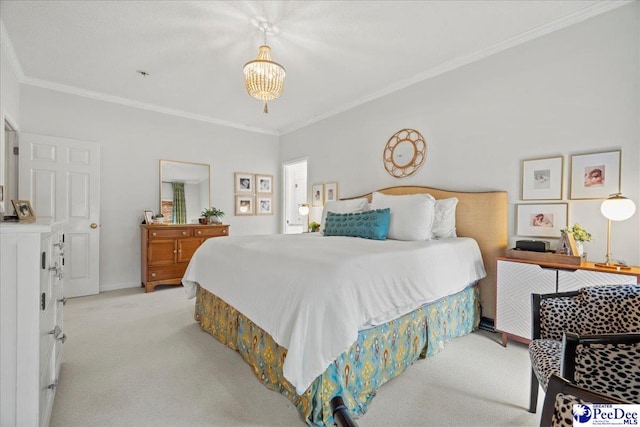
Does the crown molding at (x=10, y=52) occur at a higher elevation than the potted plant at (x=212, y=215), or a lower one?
higher

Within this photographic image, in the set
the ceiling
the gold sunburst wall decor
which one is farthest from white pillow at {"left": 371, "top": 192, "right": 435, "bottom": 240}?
the ceiling

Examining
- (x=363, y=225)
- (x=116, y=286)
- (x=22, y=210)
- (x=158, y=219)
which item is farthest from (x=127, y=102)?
(x=363, y=225)

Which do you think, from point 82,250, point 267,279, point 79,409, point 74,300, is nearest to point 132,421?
point 79,409

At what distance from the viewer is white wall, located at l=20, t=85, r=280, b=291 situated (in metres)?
3.69

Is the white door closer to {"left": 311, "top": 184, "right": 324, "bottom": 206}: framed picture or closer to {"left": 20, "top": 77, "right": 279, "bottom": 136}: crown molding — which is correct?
{"left": 20, "top": 77, "right": 279, "bottom": 136}: crown molding

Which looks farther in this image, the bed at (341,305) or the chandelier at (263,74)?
the chandelier at (263,74)

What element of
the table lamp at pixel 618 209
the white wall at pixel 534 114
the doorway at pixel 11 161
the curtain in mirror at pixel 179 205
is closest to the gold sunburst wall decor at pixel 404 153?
the white wall at pixel 534 114

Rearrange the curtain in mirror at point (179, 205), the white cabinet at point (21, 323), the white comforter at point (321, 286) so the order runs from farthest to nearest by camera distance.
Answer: the curtain in mirror at point (179, 205), the white comforter at point (321, 286), the white cabinet at point (21, 323)

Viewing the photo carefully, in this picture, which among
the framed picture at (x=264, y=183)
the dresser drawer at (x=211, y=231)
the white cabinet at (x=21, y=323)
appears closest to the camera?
the white cabinet at (x=21, y=323)

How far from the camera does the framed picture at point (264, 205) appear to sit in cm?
557

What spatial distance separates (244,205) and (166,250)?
1.66 metres

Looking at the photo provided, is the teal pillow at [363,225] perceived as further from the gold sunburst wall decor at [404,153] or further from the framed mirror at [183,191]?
the framed mirror at [183,191]

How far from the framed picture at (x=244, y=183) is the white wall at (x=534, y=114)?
2569mm

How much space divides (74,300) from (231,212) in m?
2.50
